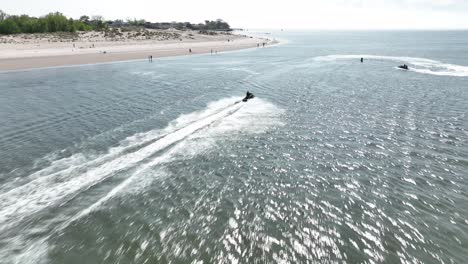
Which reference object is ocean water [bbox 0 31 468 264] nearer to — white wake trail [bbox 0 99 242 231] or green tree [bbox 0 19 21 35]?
white wake trail [bbox 0 99 242 231]

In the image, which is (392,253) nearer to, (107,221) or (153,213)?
(153,213)

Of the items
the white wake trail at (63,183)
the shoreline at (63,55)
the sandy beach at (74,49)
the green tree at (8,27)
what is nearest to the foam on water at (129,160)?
the white wake trail at (63,183)

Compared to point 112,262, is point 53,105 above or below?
above

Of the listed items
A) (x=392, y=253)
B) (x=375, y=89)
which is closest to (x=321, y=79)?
(x=375, y=89)

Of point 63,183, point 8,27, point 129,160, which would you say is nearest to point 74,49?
point 8,27

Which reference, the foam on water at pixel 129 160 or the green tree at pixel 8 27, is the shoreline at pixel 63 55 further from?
the foam on water at pixel 129 160

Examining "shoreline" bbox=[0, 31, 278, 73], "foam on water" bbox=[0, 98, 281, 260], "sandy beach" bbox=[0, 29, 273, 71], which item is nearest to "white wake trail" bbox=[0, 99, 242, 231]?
"foam on water" bbox=[0, 98, 281, 260]
